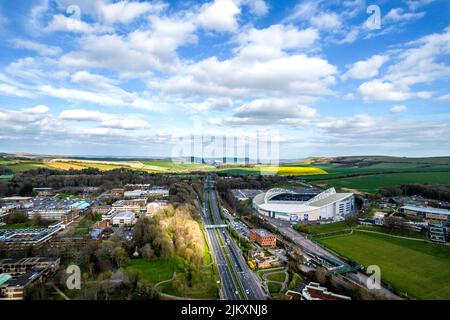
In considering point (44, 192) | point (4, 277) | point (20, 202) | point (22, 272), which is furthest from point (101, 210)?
point (4, 277)

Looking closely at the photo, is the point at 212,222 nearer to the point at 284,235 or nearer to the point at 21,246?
the point at 284,235

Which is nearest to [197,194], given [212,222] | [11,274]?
[212,222]

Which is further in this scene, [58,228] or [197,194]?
[197,194]

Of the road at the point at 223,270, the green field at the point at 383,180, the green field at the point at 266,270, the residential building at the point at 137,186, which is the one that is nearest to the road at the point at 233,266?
the road at the point at 223,270

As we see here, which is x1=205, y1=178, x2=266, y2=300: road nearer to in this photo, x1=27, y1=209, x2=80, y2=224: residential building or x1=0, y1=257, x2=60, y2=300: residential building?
x1=0, y1=257, x2=60, y2=300: residential building

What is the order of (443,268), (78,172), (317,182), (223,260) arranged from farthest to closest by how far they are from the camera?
(78,172) < (317,182) < (223,260) < (443,268)

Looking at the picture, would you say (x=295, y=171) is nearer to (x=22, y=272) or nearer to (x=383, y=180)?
(x=383, y=180)
